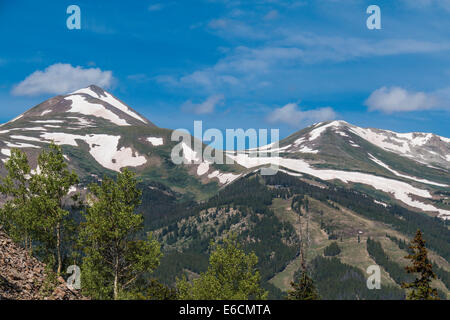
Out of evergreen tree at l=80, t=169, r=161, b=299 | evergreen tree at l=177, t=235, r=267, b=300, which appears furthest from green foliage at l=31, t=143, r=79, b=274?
evergreen tree at l=177, t=235, r=267, b=300

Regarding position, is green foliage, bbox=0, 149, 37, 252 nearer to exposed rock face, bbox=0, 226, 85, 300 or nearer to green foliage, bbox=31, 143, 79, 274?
green foliage, bbox=31, 143, 79, 274

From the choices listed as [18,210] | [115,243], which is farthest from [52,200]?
[115,243]

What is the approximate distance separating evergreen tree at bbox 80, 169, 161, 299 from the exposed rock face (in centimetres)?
521

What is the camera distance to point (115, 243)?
5256 centimetres

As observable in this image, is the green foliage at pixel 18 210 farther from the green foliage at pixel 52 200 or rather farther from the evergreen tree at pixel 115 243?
the evergreen tree at pixel 115 243

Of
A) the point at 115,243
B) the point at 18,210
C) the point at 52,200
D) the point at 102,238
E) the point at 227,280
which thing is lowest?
the point at 227,280

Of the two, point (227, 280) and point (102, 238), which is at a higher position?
point (102, 238)

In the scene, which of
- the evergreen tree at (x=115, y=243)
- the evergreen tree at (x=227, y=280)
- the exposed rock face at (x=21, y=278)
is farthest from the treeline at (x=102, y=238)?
the exposed rock face at (x=21, y=278)

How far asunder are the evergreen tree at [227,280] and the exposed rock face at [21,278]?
15.2m

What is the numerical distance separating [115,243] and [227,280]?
659 inches

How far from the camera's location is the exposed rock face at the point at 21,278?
120 feet

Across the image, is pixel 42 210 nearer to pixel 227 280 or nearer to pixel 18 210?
pixel 18 210
